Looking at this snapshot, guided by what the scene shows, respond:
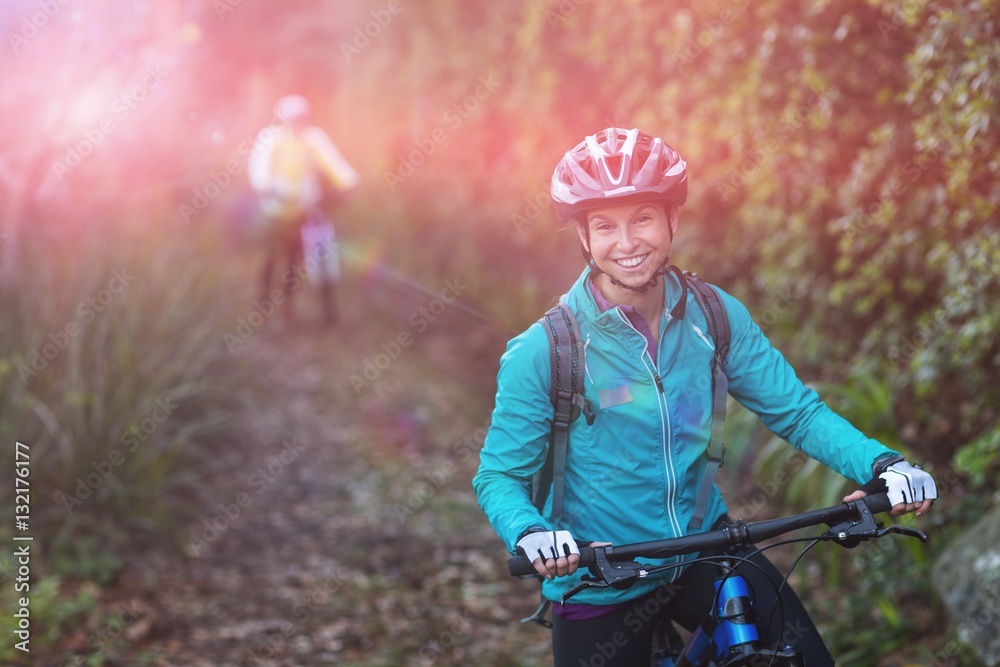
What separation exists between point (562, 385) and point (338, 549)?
424 centimetres

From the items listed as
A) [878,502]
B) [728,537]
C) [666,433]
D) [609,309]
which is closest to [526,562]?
[728,537]

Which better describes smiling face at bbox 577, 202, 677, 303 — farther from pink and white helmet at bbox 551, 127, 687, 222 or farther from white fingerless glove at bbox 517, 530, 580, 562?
white fingerless glove at bbox 517, 530, 580, 562

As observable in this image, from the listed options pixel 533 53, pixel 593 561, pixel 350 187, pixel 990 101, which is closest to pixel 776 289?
pixel 990 101

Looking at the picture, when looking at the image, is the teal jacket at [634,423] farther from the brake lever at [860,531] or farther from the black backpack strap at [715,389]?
the brake lever at [860,531]

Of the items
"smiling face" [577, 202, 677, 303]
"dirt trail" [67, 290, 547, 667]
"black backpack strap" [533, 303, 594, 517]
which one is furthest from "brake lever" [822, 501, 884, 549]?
"dirt trail" [67, 290, 547, 667]

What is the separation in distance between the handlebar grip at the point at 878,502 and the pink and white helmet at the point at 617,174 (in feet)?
3.32

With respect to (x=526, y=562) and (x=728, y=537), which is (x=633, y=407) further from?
(x=526, y=562)

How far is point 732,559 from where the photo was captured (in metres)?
2.51

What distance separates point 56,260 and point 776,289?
5338 mm

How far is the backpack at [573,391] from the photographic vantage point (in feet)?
8.86

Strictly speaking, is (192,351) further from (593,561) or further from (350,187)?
(593,561)

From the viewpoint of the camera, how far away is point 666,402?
274 cm

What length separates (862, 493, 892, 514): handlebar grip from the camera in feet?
7.97

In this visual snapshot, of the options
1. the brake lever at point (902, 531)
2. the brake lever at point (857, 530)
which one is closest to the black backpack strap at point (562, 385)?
the brake lever at point (857, 530)
